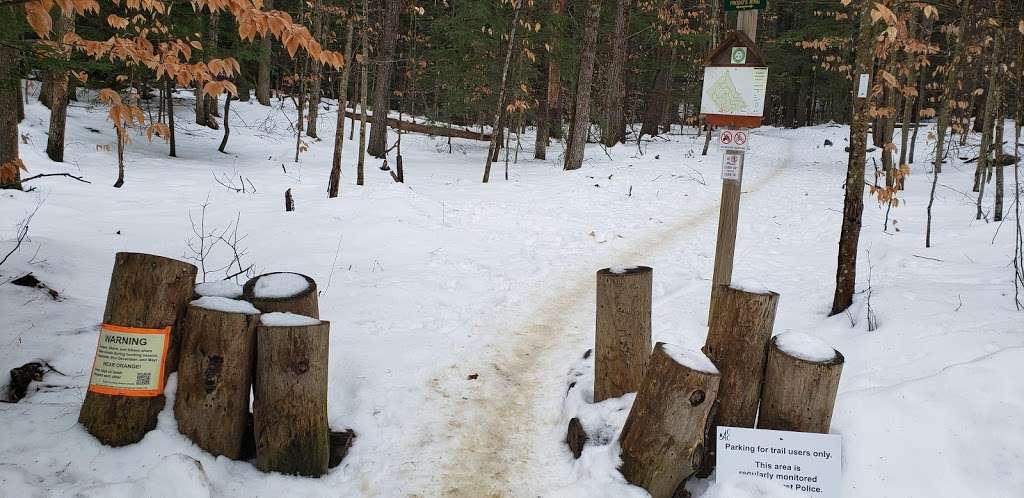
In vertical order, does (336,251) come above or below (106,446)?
above

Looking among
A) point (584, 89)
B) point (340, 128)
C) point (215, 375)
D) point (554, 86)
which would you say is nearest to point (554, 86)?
point (554, 86)

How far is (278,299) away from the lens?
3668mm

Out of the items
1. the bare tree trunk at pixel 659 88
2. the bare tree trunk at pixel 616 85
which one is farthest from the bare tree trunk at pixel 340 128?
the bare tree trunk at pixel 659 88

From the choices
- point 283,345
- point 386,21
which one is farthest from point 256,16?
point 386,21

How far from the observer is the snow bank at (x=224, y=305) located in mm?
3211

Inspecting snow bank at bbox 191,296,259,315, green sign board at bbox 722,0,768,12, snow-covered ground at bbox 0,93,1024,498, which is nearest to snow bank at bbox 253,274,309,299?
snow bank at bbox 191,296,259,315

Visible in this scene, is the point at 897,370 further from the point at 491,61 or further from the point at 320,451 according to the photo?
the point at 491,61

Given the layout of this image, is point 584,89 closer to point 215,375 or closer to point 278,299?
point 278,299

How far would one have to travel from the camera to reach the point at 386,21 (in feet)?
65.6

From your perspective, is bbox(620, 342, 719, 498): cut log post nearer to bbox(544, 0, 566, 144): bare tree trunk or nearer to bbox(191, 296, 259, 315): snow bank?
bbox(191, 296, 259, 315): snow bank

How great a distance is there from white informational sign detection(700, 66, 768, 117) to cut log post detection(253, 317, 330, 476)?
12.4 ft

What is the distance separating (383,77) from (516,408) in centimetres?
1787

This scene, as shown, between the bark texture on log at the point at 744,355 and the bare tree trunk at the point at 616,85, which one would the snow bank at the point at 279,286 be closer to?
the bark texture on log at the point at 744,355

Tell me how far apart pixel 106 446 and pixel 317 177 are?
14.4m
